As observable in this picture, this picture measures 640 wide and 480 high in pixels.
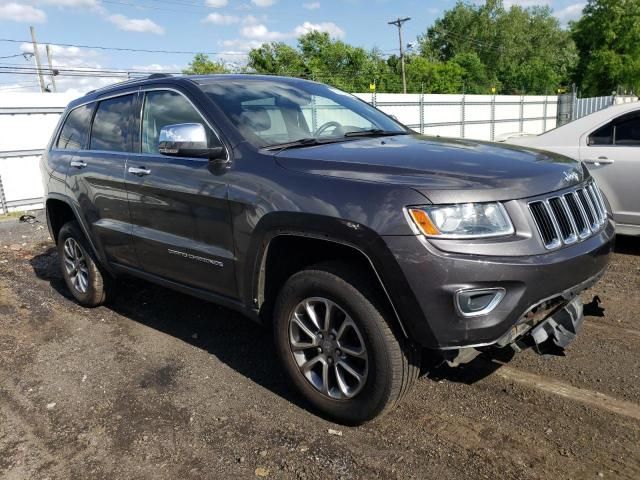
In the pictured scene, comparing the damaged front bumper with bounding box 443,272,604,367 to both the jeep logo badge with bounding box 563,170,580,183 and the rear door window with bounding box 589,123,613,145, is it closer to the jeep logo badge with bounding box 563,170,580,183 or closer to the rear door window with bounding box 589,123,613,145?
the jeep logo badge with bounding box 563,170,580,183

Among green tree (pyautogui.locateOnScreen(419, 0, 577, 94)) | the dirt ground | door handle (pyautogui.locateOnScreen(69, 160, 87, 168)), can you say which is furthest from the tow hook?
green tree (pyautogui.locateOnScreen(419, 0, 577, 94))

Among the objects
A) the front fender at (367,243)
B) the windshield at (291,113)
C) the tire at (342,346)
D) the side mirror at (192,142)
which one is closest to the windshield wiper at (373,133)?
the windshield at (291,113)

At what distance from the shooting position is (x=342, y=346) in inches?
114

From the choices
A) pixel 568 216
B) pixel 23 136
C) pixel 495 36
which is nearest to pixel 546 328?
pixel 568 216

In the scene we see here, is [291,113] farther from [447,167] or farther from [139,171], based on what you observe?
[447,167]

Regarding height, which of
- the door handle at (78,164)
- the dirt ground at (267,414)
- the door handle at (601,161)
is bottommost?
the dirt ground at (267,414)

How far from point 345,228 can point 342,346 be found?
26.4 inches

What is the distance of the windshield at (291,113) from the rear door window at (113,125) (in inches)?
35.0

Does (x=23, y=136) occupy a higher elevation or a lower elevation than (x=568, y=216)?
higher

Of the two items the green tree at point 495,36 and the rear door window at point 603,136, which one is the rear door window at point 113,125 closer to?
the rear door window at point 603,136

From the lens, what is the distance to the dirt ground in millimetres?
2695

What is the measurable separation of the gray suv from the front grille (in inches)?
0.4

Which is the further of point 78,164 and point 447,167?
point 78,164

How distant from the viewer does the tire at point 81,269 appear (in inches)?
194
